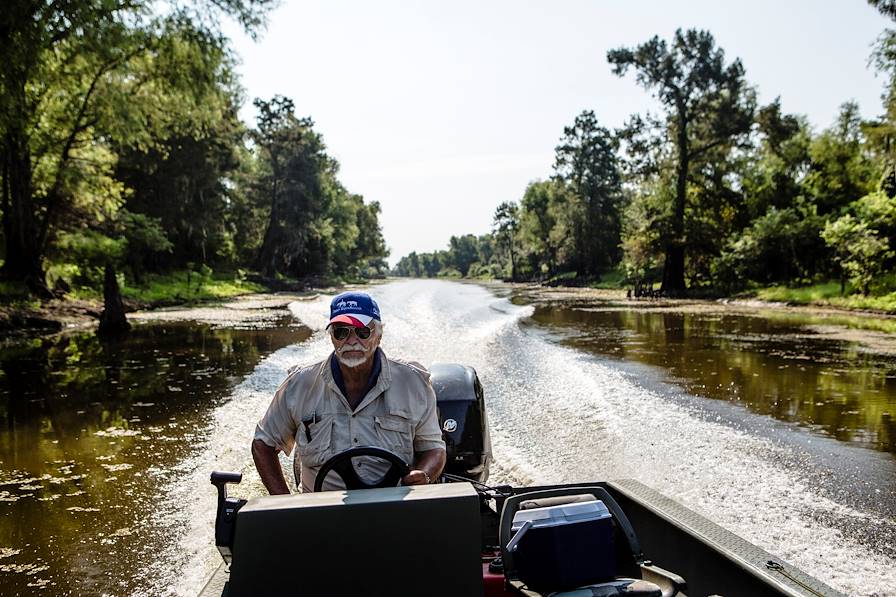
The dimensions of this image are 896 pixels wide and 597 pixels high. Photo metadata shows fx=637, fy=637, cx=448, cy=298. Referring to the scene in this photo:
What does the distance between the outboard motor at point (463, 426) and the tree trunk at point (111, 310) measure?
1574 centimetres

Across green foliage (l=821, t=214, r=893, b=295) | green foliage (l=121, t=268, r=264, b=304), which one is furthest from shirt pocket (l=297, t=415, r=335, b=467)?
green foliage (l=121, t=268, r=264, b=304)

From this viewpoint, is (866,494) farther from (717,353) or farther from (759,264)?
(759,264)

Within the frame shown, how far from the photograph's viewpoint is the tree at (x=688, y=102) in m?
37.4

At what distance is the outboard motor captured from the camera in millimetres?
4820

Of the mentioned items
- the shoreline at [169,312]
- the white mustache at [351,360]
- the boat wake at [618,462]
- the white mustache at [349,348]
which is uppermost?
the white mustache at [349,348]

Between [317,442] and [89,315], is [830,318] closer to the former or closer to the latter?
[317,442]

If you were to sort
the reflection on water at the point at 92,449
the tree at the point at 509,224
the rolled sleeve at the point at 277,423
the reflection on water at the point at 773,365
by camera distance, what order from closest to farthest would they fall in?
1. the rolled sleeve at the point at 277,423
2. the reflection on water at the point at 92,449
3. the reflection on water at the point at 773,365
4. the tree at the point at 509,224

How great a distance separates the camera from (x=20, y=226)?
20734 mm

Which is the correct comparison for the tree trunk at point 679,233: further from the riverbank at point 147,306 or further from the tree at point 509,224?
the tree at point 509,224

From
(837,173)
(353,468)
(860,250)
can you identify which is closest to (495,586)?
(353,468)

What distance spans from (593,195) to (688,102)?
29435 mm

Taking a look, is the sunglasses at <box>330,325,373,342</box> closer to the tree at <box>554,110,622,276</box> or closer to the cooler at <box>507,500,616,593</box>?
the cooler at <box>507,500,616,593</box>

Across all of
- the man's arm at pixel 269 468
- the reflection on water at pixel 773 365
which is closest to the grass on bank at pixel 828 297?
the reflection on water at pixel 773 365

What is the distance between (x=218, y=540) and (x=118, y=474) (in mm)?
4336
